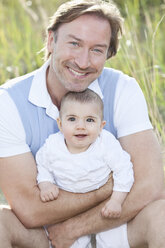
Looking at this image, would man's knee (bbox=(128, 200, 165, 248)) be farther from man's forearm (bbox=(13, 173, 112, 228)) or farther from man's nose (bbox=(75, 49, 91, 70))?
man's nose (bbox=(75, 49, 91, 70))

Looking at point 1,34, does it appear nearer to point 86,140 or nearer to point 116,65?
point 116,65

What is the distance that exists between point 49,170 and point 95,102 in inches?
17.9

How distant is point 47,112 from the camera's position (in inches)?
110

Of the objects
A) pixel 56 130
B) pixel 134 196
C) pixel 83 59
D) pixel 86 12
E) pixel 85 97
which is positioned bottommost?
pixel 134 196

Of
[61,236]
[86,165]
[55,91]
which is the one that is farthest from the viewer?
[55,91]

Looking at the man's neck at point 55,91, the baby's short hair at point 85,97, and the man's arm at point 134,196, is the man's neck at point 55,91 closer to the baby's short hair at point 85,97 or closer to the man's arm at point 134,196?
the baby's short hair at point 85,97

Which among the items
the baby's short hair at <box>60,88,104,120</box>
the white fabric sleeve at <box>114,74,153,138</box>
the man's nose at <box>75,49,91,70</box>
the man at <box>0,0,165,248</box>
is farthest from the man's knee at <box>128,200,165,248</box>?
the man's nose at <box>75,49,91,70</box>

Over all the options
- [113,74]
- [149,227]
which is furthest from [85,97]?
[149,227]

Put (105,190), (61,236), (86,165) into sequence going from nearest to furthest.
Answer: (86,165)
(105,190)
(61,236)

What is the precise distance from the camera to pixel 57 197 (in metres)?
2.64

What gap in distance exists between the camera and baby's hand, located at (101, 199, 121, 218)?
2594 mm

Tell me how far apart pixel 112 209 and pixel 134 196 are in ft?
0.58

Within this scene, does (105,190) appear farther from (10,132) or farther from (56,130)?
(10,132)

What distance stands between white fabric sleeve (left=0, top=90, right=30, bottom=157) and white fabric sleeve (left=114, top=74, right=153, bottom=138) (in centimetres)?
57
